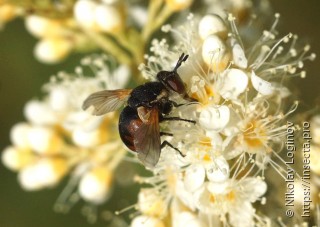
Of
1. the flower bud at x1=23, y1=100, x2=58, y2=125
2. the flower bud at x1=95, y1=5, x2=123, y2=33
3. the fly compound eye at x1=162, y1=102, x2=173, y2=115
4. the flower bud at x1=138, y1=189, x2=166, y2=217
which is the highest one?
the flower bud at x1=95, y1=5, x2=123, y2=33

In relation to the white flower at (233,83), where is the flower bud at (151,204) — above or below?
below

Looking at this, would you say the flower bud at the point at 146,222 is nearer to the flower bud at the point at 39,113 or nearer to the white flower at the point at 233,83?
the white flower at the point at 233,83

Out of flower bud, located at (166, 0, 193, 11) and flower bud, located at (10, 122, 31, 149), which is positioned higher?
flower bud, located at (166, 0, 193, 11)

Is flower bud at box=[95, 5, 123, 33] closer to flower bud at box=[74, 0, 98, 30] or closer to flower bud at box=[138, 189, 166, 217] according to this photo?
flower bud at box=[74, 0, 98, 30]

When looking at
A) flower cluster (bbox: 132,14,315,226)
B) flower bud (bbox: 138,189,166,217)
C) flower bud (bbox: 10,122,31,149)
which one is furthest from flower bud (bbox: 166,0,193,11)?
flower bud (bbox: 10,122,31,149)

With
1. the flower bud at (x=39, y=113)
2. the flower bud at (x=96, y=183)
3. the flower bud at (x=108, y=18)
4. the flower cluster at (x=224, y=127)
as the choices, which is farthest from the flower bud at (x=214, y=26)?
the flower bud at (x=39, y=113)

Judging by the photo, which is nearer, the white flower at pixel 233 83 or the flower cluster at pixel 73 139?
the white flower at pixel 233 83

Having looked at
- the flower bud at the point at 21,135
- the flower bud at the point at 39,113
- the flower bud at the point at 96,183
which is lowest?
the flower bud at the point at 96,183

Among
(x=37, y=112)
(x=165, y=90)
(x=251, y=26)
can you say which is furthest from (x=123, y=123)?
(x=37, y=112)

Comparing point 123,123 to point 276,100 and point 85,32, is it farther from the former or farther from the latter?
point 85,32

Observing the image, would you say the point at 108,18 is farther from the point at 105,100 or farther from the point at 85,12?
the point at 105,100

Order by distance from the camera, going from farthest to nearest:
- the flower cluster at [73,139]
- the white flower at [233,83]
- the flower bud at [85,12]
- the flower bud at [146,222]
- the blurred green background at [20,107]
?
the blurred green background at [20,107], the flower cluster at [73,139], the flower bud at [85,12], the flower bud at [146,222], the white flower at [233,83]
